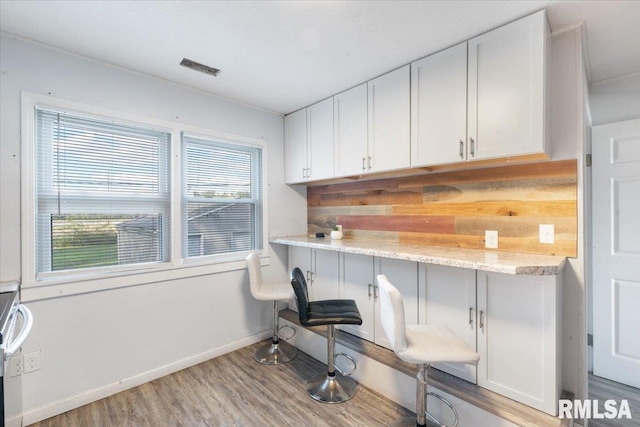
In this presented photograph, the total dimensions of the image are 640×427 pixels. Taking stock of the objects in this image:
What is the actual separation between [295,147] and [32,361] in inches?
106

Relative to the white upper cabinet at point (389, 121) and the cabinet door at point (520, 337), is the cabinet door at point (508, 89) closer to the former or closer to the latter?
the white upper cabinet at point (389, 121)

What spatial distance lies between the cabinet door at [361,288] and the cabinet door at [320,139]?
0.86m

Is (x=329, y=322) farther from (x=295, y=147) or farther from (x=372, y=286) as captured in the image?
(x=295, y=147)

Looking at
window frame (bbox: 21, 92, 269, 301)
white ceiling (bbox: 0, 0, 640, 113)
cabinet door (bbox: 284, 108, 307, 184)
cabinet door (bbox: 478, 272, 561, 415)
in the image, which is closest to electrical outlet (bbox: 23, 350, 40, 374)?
window frame (bbox: 21, 92, 269, 301)

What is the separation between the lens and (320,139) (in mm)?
2918

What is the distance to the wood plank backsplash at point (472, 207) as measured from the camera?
1.77 meters

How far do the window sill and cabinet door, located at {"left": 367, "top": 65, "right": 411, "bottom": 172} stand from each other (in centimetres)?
170

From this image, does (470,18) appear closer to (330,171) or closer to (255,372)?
(330,171)

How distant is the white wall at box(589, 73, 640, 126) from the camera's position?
231 centimetres

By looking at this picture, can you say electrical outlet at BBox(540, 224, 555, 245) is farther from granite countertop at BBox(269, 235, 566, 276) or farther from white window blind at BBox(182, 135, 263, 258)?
white window blind at BBox(182, 135, 263, 258)

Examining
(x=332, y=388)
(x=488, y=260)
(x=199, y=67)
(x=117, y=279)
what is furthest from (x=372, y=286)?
(x=199, y=67)

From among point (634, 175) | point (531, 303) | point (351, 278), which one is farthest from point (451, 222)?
point (634, 175)

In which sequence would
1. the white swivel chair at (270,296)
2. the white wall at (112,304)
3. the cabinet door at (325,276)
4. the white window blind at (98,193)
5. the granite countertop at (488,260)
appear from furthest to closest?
the cabinet door at (325,276)
the white swivel chair at (270,296)
the white window blind at (98,193)
the white wall at (112,304)
the granite countertop at (488,260)
